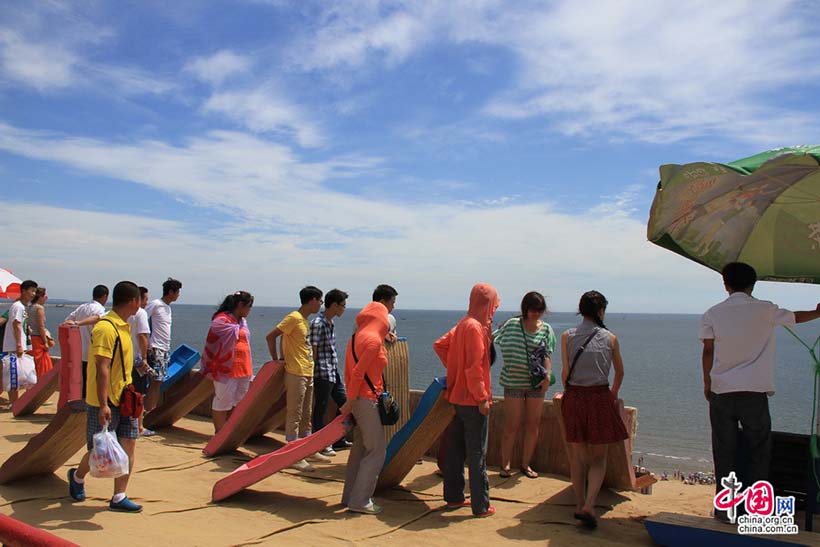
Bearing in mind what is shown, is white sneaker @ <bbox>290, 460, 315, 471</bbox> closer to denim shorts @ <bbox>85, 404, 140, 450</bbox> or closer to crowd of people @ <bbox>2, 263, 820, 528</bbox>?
crowd of people @ <bbox>2, 263, 820, 528</bbox>

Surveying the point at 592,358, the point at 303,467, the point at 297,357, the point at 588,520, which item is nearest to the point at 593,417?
the point at 592,358

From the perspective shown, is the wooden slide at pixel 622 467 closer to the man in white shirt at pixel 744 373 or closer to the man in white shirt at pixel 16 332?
the man in white shirt at pixel 744 373

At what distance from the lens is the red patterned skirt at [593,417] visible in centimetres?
502

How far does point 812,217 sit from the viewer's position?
15.9 ft

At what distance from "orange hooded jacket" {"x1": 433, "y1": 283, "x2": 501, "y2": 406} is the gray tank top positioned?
2.13 feet

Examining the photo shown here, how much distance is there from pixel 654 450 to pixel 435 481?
50.1ft

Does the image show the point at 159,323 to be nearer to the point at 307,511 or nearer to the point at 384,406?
the point at 307,511

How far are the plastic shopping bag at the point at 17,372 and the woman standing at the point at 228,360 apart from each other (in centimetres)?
300

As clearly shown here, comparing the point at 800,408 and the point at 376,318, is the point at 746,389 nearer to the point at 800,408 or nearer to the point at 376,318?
the point at 376,318

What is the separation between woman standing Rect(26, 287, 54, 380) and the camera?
913 centimetres

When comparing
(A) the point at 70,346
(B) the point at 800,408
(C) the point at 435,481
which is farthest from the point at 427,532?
(B) the point at 800,408

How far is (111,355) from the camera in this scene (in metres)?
4.94

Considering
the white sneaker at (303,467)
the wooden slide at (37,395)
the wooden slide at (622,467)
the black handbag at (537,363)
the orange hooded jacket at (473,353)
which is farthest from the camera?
the wooden slide at (37,395)

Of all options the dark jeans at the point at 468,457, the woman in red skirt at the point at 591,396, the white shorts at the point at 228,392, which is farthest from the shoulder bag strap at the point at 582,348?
the white shorts at the point at 228,392
